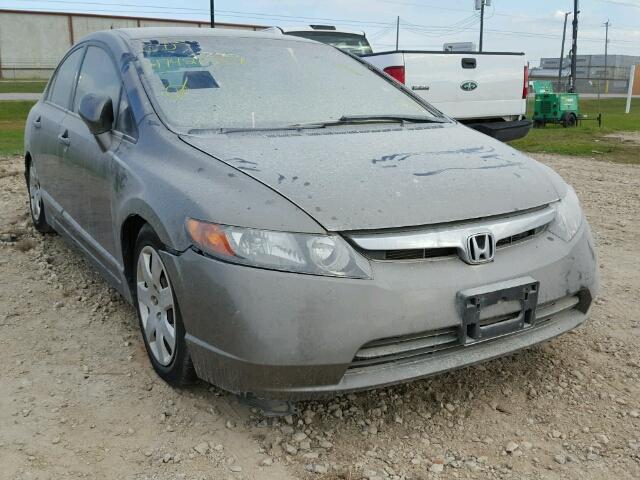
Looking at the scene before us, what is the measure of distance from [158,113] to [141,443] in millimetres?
1488

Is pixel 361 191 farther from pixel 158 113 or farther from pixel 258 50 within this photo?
pixel 258 50

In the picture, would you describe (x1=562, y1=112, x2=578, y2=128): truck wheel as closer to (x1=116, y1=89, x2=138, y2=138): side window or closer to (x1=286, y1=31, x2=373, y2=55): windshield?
(x1=286, y1=31, x2=373, y2=55): windshield

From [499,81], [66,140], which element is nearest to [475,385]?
[66,140]

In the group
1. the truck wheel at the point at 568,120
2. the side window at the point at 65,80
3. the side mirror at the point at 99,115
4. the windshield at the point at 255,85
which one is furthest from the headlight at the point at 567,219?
the truck wheel at the point at 568,120

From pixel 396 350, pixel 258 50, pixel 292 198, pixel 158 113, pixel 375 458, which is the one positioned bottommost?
pixel 375 458

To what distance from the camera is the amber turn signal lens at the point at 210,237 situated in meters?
2.35

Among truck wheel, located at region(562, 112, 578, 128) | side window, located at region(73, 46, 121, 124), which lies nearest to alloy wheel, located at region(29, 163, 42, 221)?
side window, located at region(73, 46, 121, 124)

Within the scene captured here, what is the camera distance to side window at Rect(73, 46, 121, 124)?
349 cm

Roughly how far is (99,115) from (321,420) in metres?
1.82

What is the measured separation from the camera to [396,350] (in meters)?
2.40

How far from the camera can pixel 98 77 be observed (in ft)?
12.5

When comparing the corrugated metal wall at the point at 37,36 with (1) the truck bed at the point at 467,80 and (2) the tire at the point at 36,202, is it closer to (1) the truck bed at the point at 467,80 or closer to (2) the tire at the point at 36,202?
(1) the truck bed at the point at 467,80

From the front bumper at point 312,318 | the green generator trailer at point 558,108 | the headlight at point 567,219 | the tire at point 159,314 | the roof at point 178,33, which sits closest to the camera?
the front bumper at point 312,318

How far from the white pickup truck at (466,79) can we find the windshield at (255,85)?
4.79m
